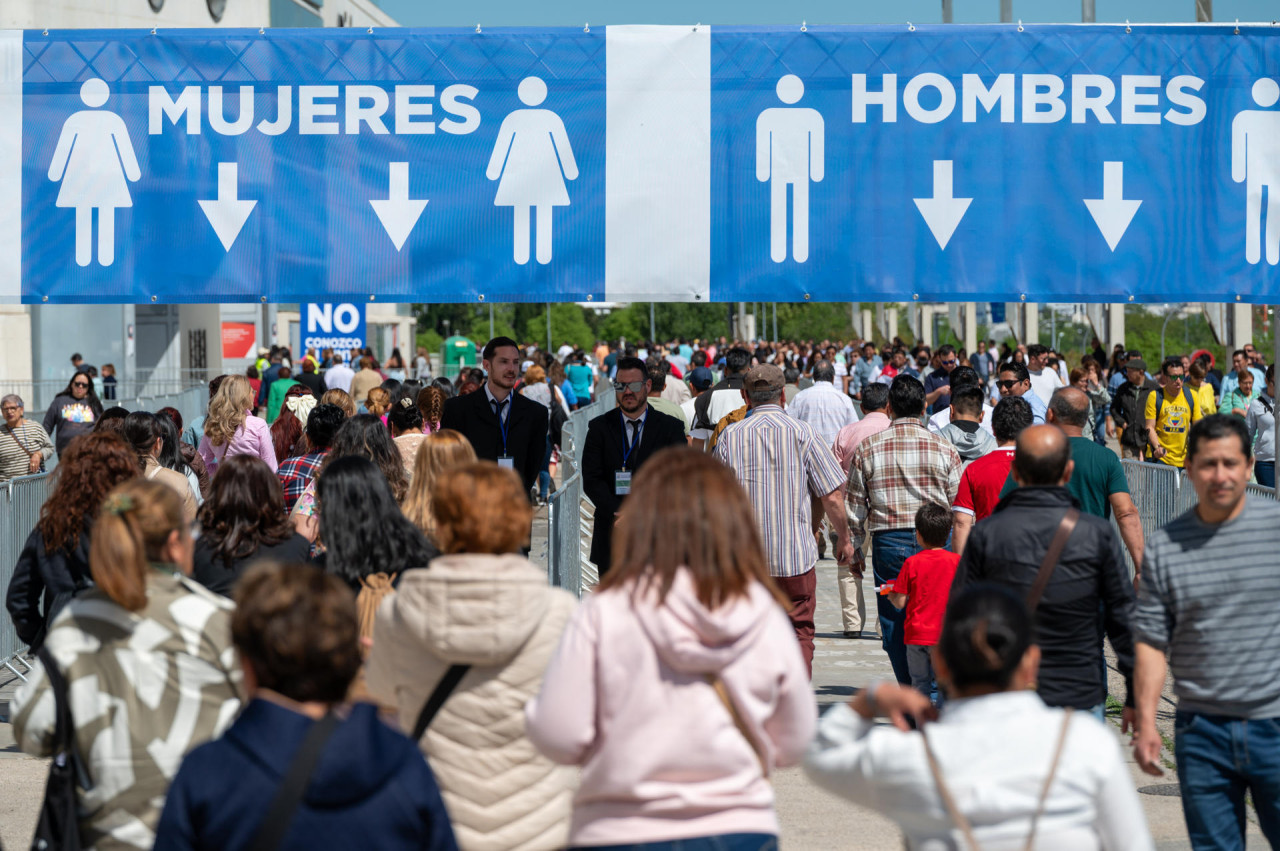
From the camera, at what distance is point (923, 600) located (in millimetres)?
6801

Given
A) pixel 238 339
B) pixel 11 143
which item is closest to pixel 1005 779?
pixel 11 143

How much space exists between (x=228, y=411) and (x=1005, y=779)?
26.1 feet

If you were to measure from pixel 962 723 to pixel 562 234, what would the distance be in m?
5.08

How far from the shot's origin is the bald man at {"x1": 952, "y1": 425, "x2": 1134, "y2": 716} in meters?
4.71

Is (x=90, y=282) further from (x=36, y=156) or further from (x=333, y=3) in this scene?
(x=333, y=3)

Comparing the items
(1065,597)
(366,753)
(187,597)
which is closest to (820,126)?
(1065,597)

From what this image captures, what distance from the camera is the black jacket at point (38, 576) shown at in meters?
5.64

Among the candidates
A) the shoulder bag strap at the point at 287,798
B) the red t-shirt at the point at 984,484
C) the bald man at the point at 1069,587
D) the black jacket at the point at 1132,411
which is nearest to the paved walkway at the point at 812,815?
the red t-shirt at the point at 984,484

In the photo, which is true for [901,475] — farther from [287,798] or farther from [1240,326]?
[1240,326]

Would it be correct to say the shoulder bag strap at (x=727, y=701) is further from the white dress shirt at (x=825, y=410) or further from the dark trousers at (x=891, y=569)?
the white dress shirt at (x=825, y=410)

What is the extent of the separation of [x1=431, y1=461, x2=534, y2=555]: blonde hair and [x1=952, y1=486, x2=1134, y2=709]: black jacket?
187 centimetres

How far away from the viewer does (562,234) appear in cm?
770

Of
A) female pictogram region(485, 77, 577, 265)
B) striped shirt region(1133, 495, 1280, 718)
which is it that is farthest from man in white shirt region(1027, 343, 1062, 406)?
striped shirt region(1133, 495, 1280, 718)

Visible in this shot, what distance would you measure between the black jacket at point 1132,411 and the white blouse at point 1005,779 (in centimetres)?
1488
